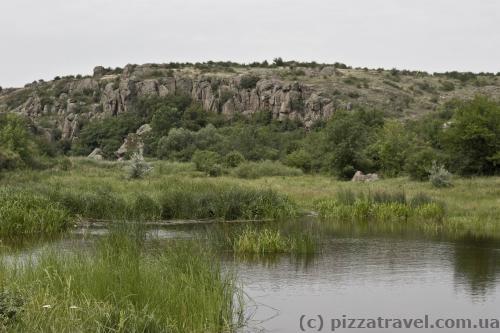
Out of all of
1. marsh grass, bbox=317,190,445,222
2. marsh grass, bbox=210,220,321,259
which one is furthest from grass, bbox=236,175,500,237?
marsh grass, bbox=210,220,321,259

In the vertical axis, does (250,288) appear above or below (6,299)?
below

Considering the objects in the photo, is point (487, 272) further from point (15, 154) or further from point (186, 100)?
point (186, 100)

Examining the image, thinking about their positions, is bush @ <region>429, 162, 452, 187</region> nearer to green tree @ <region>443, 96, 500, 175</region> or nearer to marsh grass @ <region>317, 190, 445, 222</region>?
green tree @ <region>443, 96, 500, 175</region>

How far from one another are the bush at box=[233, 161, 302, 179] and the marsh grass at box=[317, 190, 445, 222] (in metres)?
19.4

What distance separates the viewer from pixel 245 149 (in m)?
68.1

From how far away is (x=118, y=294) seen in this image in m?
10.3

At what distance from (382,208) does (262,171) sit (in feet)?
78.8

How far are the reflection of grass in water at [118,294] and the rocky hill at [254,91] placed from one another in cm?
7388

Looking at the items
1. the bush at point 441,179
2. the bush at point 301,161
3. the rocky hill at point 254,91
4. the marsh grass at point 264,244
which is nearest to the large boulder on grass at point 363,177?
the bush at point 441,179

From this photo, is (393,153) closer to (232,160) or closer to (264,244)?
(232,160)

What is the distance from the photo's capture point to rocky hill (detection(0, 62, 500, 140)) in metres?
89.4

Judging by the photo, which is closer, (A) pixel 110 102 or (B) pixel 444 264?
(B) pixel 444 264

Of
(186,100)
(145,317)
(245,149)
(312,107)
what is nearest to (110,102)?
(186,100)

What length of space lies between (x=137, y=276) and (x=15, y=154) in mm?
38431
